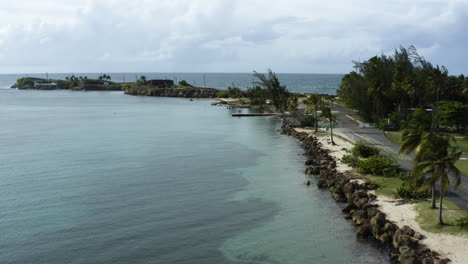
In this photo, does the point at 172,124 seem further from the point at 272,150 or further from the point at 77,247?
the point at 77,247

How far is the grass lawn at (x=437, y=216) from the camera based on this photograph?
89.9 feet

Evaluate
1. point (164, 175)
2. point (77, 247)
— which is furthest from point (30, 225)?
point (164, 175)

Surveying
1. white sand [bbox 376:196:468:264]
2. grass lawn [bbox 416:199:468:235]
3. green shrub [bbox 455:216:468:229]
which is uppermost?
green shrub [bbox 455:216:468:229]

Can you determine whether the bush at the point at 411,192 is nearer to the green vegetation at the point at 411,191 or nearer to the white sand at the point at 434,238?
the green vegetation at the point at 411,191

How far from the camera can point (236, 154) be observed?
204 ft

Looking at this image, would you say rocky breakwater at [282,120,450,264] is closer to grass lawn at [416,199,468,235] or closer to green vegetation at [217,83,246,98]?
grass lawn at [416,199,468,235]

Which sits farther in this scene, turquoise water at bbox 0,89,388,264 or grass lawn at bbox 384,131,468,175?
grass lawn at bbox 384,131,468,175

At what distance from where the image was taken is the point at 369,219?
31172mm

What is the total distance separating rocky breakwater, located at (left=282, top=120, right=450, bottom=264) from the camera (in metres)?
25.0

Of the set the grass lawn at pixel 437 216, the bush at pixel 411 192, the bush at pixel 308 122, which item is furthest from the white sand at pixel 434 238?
the bush at pixel 308 122

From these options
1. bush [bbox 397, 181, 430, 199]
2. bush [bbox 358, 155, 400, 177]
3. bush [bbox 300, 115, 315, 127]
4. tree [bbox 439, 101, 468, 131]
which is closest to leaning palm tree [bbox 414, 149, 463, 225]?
bush [bbox 397, 181, 430, 199]

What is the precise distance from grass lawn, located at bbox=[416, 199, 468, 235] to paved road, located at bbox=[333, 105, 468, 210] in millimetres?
1168

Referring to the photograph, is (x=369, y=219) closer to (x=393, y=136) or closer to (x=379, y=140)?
(x=379, y=140)

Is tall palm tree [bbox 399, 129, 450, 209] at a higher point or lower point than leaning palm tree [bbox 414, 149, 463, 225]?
higher
